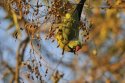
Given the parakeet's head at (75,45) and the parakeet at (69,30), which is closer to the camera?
the parakeet at (69,30)

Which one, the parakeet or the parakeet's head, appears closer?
the parakeet

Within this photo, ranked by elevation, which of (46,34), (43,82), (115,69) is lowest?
(115,69)

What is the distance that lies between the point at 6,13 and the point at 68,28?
2.07ft

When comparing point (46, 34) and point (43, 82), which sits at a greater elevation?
point (46, 34)

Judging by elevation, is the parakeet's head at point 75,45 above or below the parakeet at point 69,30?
below

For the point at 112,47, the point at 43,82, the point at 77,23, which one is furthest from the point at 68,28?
the point at 112,47

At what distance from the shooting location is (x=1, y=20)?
16.2 ft

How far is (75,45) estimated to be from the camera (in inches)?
196

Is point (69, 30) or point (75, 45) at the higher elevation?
point (69, 30)

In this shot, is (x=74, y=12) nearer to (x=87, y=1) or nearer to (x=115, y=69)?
(x=87, y=1)

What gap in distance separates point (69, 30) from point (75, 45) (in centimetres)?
31

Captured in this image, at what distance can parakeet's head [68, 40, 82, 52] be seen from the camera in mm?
4930

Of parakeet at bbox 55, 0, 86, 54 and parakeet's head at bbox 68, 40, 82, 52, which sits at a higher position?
parakeet at bbox 55, 0, 86, 54

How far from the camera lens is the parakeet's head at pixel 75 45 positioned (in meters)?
4.93
